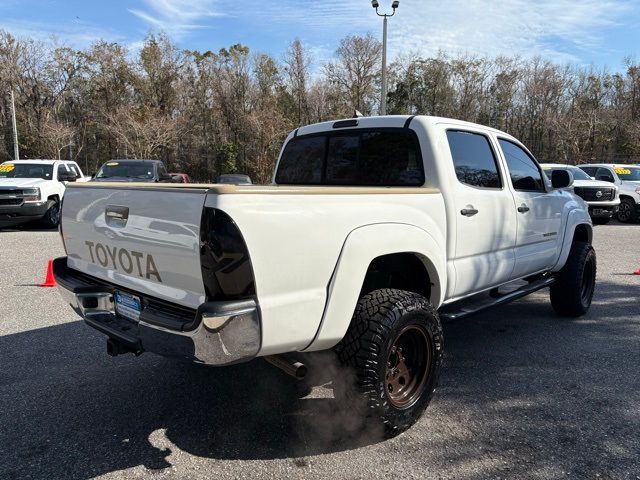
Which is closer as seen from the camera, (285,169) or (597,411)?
(597,411)

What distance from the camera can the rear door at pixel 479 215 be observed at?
3.59 metres

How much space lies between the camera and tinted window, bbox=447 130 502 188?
3.72 meters

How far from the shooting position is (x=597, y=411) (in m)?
3.29

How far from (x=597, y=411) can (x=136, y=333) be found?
302 centimetres

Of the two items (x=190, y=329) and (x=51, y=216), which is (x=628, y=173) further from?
(x=190, y=329)

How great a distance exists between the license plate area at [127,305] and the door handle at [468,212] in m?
2.27

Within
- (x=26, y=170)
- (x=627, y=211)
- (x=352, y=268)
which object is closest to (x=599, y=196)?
(x=627, y=211)

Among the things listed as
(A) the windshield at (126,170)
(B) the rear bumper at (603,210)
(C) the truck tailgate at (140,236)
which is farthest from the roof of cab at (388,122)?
(B) the rear bumper at (603,210)

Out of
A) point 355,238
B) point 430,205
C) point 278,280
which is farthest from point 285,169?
point 278,280

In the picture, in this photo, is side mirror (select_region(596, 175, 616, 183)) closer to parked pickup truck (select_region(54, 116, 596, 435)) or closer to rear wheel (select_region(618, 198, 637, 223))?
rear wheel (select_region(618, 198, 637, 223))

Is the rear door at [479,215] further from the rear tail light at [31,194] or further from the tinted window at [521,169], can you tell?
the rear tail light at [31,194]

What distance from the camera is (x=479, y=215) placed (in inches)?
147

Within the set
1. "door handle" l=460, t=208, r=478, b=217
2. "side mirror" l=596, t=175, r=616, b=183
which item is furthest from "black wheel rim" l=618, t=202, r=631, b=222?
"door handle" l=460, t=208, r=478, b=217

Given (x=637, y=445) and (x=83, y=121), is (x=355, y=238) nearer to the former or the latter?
(x=637, y=445)
